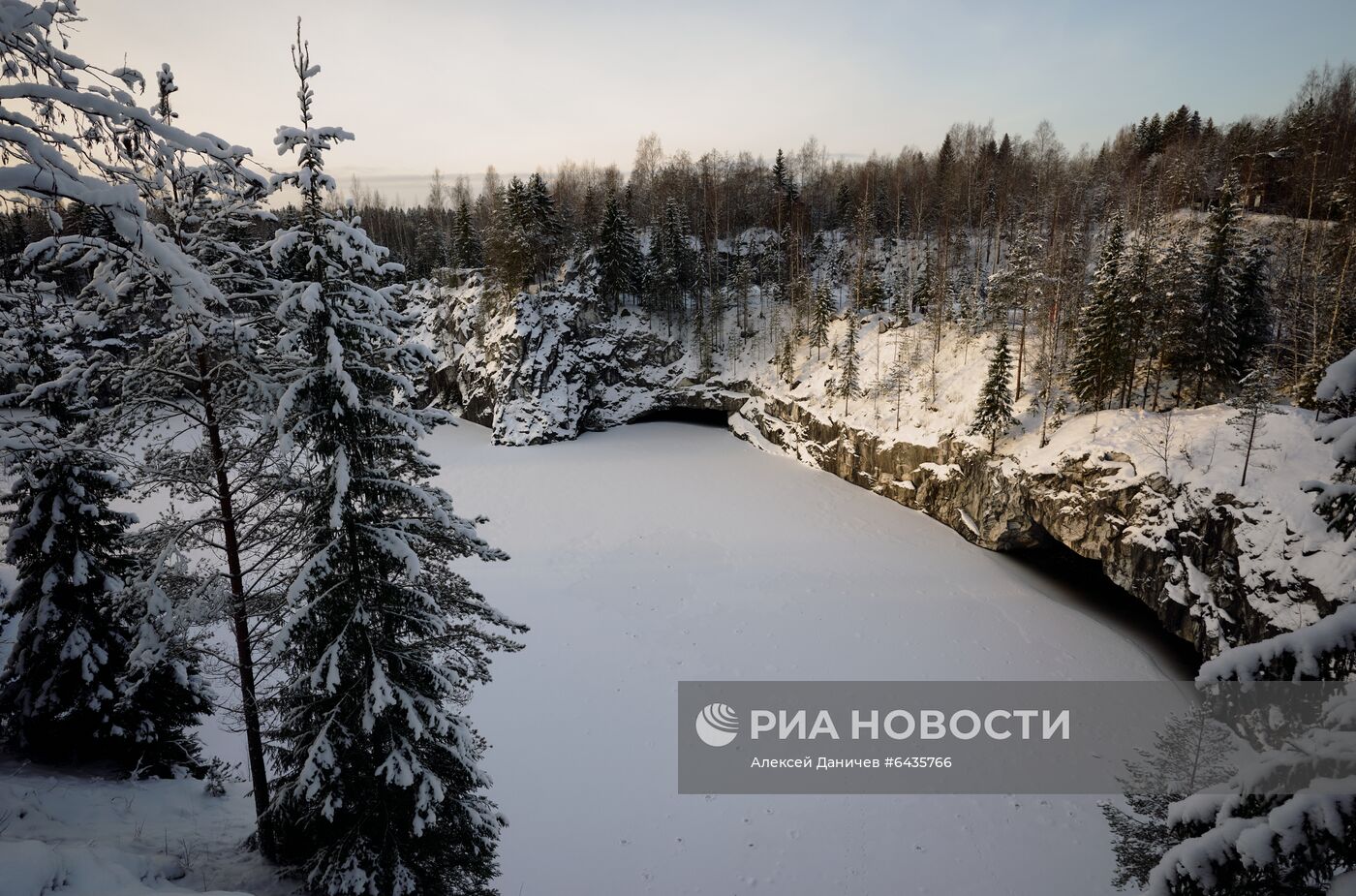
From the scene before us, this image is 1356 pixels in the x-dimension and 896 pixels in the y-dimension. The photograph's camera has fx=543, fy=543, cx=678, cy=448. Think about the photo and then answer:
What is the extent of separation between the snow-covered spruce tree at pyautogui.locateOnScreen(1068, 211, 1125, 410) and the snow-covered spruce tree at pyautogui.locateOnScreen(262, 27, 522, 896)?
26.5 m

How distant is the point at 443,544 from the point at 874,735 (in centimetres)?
1224

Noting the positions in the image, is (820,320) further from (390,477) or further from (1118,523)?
(390,477)

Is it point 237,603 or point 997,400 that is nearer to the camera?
point 237,603

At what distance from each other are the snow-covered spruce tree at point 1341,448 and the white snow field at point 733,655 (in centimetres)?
1054

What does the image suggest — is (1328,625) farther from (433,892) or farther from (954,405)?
(954,405)

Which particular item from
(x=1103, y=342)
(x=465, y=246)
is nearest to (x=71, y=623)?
(x=1103, y=342)

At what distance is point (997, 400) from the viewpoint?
24.2 m

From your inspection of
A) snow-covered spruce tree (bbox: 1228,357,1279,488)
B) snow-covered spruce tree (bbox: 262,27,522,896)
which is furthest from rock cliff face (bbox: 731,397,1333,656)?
snow-covered spruce tree (bbox: 262,27,522,896)

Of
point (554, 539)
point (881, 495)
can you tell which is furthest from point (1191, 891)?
point (881, 495)

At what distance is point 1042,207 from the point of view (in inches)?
1719

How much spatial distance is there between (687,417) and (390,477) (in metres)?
41.5

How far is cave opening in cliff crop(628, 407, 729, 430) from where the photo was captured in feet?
151

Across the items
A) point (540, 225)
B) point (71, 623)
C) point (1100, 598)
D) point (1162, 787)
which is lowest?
point (1100, 598)

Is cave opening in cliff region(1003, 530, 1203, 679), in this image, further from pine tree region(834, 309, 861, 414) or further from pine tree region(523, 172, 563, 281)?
pine tree region(523, 172, 563, 281)
